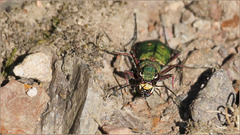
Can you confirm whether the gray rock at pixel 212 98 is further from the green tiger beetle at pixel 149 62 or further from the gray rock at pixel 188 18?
the gray rock at pixel 188 18

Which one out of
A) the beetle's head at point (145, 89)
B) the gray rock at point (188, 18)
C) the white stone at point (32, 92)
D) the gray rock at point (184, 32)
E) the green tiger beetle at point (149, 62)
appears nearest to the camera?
the white stone at point (32, 92)

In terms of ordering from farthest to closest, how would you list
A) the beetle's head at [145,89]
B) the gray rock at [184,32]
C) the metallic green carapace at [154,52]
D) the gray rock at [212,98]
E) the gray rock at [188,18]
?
the gray rock at [188,18] → the gray rock at [184,32] → the metallic green carapace at [154,52] → the beetle's head at [145,89] → the gray rock at [212,98]

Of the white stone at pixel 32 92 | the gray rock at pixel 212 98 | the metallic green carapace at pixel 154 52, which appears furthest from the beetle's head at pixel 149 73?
the white stone at pixel 32 92

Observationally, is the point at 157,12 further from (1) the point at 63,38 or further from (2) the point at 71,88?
(2) the point at 71,88

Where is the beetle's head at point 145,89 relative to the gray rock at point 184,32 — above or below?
below

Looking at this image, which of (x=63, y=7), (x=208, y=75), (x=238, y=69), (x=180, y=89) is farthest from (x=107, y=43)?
(x=238, y=69)

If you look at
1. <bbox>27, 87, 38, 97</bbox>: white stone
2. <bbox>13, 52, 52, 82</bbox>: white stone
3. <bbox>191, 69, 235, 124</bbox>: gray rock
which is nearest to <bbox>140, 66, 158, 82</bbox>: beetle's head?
<bbox>191, 69, 235, 124</bbox>: gray rock

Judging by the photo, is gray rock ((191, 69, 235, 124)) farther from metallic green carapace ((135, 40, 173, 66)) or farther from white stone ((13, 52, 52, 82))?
white stone ((13, 52, 52, 82))

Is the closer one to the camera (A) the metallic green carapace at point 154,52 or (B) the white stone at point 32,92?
(B) the white stone at point 32,92
